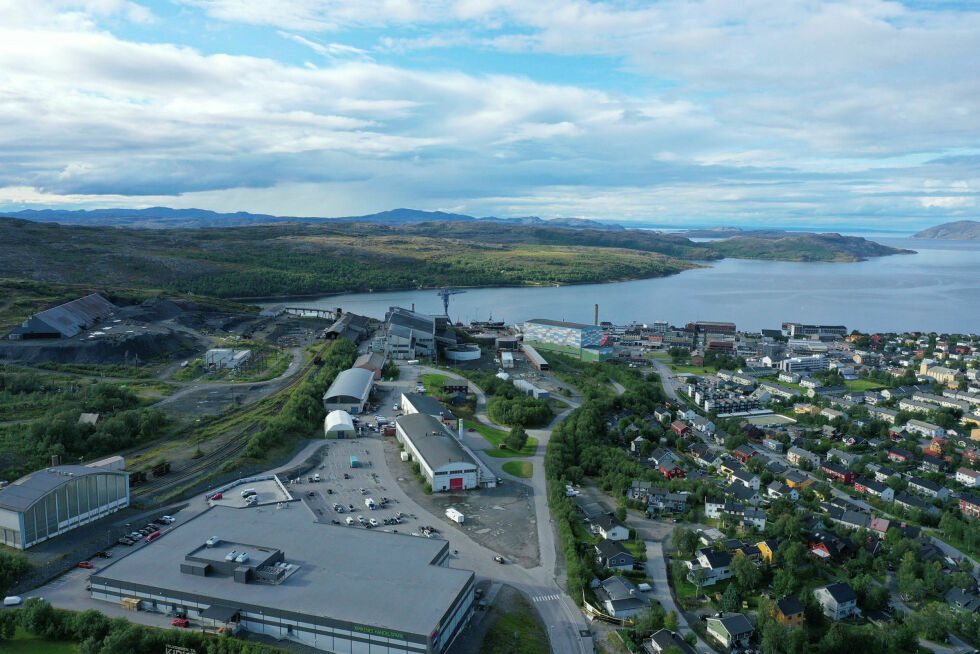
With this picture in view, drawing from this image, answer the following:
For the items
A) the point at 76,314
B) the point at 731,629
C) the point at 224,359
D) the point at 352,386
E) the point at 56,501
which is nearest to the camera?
the point at 731,629

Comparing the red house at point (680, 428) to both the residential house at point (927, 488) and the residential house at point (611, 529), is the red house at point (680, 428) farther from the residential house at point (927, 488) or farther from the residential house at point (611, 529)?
the residential house at point (611, 529)

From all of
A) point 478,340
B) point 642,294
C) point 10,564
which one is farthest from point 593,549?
point 642,294

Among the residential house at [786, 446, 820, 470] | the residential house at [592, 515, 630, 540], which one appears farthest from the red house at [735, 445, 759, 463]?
the residential house at [592, 515, 630, 540]

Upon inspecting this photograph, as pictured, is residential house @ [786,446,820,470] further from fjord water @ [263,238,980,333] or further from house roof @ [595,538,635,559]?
fjord water @ [263,238,980,333]

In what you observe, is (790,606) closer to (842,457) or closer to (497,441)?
(497,441)

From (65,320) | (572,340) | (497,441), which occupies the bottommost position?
(497,441)

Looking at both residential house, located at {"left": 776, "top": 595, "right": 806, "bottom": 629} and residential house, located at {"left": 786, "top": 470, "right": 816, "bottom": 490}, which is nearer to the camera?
residential house, located at {"left": 776, "top": 595, "right": 806, "bottom": 629}

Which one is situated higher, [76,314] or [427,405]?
[76,314]

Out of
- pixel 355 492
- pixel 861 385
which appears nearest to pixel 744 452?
pixel 355 492
